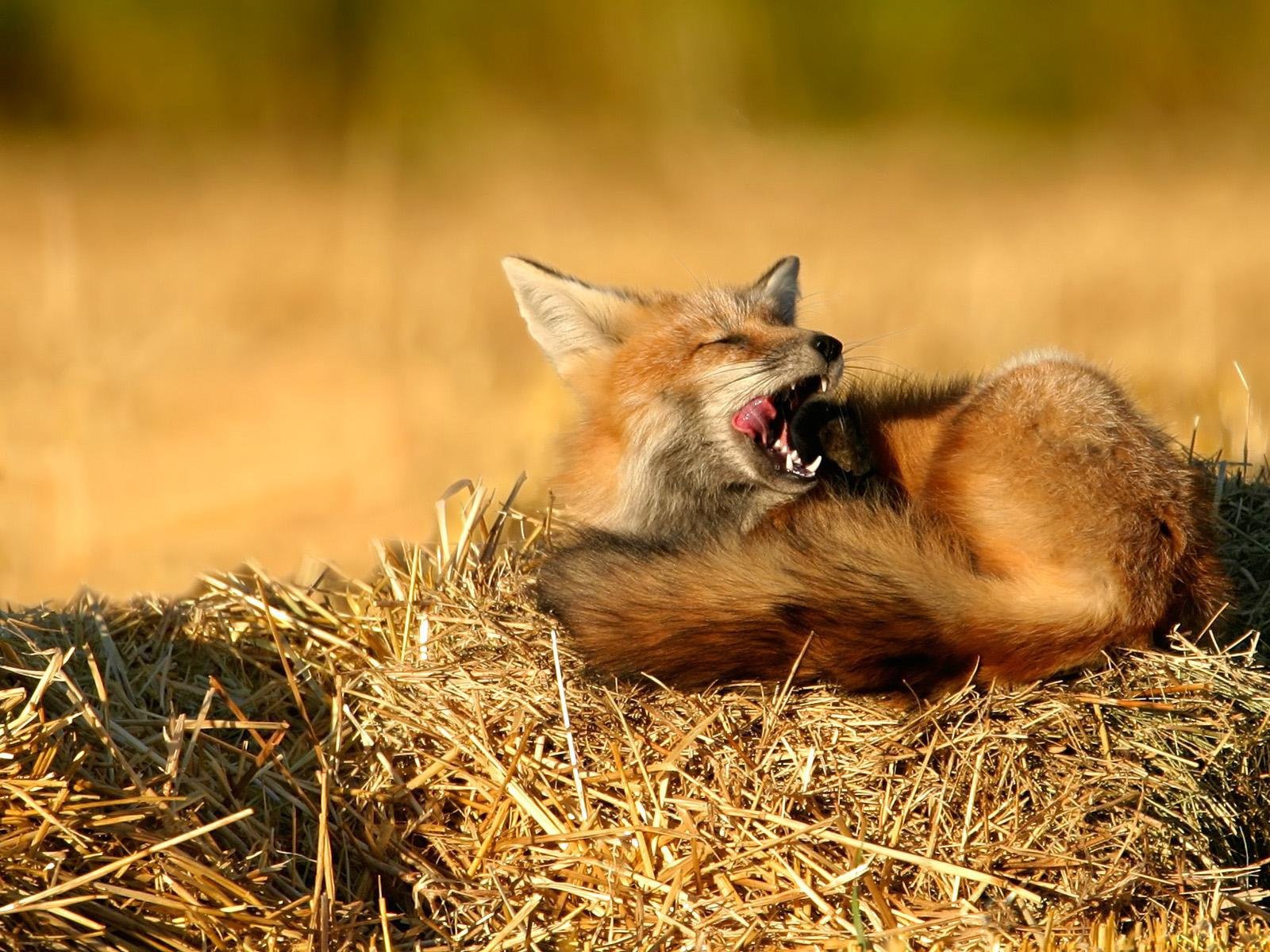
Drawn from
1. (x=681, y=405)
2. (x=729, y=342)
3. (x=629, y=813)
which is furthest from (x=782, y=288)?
(x=629, y=813)

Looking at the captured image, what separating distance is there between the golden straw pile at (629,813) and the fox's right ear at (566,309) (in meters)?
1.01

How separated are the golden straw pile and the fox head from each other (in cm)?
53

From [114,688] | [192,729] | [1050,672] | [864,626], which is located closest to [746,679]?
[864,626]

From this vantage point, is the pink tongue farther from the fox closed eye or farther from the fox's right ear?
the fox's right ear

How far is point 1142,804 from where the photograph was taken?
2.29 metres

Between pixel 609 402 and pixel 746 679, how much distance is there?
105cm

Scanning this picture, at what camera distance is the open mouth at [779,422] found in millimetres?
2922

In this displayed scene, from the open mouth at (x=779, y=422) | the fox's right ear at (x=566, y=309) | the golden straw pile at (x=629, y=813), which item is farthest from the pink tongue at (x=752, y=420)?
the golden straw pile at (x=629, y=813)

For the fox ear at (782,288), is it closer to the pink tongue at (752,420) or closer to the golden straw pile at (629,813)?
the pink tongue at (752,420)

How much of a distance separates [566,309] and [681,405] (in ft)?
1.87

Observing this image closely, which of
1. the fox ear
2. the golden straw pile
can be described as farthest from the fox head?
the golden straw pile

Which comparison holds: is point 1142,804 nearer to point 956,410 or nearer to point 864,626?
point 864,626

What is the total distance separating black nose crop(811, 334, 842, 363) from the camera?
114 inches

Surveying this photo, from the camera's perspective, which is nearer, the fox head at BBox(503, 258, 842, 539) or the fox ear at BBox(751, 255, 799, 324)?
the fox head at BBox(503, 258, 842, 539)
